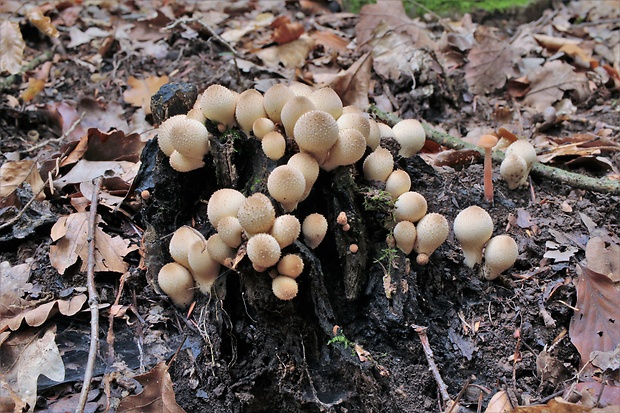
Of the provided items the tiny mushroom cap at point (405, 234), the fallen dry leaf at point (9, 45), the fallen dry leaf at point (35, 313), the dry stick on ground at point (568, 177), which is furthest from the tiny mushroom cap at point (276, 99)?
the fallen dry leaf at point (9, 45)

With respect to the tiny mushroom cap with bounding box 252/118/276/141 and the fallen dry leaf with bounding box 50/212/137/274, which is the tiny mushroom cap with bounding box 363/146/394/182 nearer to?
the tiny mushroom cap with bounding box 252/118/276/141

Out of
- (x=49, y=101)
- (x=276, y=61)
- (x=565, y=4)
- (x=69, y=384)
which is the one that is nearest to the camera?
(x=69, y=384)

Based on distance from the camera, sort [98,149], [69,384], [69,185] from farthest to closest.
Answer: [98,149] < [69,185] < [69,384]

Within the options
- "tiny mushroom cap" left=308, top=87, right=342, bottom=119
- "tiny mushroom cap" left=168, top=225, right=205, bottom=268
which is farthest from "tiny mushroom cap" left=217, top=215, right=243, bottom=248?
"tiny mushroom cap" left=308, top=87, right=342, bottom=119

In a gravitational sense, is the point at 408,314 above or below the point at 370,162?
below

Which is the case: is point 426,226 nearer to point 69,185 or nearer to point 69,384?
point 69,384

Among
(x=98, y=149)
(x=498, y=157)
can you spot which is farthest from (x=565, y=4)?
(x=98, y=149)

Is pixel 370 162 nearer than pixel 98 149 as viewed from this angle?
Yes
